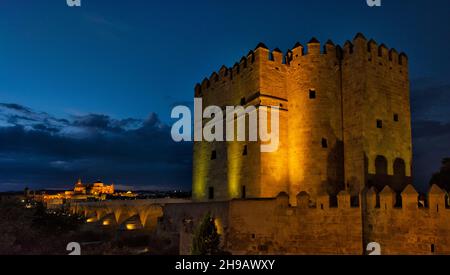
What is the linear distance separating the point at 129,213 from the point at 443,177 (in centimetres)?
2624

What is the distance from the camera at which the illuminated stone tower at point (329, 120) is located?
18.1 meters

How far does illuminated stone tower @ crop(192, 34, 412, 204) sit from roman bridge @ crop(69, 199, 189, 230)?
10589 mm

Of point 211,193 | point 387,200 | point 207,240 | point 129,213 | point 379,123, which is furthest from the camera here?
point 129,213

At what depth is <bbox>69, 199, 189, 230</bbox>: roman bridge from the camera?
92.2ft

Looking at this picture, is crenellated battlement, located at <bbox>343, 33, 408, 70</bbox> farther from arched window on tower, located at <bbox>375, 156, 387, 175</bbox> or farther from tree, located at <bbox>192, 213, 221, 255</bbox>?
tree, located at <bbox>192, 213, 221, 255</bbox>

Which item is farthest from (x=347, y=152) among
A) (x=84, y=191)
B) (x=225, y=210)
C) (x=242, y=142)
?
(x=84, y=191)

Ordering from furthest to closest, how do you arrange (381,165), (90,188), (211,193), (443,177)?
(90,188) → (443,177) → (211,193) → (381,165)

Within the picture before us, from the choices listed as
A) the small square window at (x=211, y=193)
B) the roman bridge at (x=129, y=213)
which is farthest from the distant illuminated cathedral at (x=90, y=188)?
the small square window at (x=211, y=193)

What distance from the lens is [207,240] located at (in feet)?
50.6

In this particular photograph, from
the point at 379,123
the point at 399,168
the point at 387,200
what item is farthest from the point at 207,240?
the point at 399,168

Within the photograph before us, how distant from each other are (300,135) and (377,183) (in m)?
4.39

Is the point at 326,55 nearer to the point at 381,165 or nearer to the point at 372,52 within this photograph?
the point at 372,52

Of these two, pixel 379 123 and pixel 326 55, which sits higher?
pixel 326 55

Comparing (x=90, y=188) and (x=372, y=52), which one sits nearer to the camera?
(x=372, y=52)
